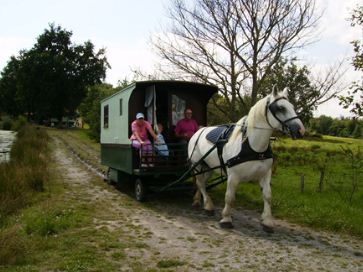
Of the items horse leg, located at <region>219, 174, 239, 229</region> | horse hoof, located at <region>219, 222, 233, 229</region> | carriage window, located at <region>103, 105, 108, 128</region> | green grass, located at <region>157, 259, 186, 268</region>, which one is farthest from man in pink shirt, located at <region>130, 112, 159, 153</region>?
green grass, located at <region>157, 259, 186, 268</region>

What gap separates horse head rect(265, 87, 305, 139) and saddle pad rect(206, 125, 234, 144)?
1201mm

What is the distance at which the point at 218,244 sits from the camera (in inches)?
244

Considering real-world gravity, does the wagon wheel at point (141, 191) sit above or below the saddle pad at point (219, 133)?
below

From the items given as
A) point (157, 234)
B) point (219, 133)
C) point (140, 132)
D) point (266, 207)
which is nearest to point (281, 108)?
point (266, 207)

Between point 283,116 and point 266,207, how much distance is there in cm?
156

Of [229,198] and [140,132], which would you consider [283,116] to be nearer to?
[229,198]

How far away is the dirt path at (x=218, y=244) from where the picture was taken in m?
5.30

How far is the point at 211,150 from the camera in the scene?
8.06m

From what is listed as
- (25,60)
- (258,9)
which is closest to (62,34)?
(25,60)

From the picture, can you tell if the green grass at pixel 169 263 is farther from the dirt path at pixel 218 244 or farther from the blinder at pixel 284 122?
the blinder at pixel 284 122

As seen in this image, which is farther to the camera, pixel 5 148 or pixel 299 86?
pixel 5 148

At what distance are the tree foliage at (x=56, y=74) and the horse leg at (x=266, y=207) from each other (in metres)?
51.7

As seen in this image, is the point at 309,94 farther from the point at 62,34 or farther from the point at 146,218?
the point at 62,34

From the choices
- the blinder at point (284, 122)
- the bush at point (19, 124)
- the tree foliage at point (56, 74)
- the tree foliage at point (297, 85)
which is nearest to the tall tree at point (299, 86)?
the tree foliage at point (297, 85)
